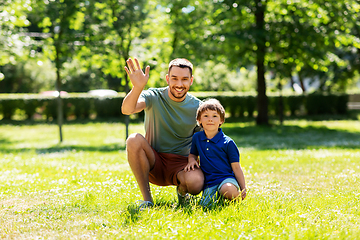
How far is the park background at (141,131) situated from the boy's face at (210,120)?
89cm

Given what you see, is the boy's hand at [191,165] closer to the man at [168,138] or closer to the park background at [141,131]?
the man at [168,138]

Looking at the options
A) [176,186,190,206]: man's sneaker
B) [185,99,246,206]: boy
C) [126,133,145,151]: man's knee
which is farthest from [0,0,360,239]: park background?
[126,133,145,151]: man's knee

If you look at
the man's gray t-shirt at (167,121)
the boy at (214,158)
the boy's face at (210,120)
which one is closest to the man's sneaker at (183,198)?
the boy at (214,158)

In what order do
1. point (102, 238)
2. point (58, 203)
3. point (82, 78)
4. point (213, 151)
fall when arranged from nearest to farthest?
point (102, 238), point (213, 151), point (58, 203), point (82, 78)

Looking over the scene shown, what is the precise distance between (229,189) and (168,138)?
3.55 feet

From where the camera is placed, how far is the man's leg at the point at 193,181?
12.6 feet

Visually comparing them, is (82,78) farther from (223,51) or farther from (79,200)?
(79,200)

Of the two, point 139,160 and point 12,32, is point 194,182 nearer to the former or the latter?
point 139,160

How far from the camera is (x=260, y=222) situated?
132 inches

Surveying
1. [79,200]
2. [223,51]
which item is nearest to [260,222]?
[79,200]

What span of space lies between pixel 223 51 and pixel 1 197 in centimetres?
1254

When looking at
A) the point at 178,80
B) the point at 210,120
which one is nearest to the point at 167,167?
the point at 210,120

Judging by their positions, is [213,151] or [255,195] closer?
[213,151]

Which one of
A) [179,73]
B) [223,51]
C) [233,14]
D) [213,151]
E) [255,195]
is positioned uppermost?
[233,14]
